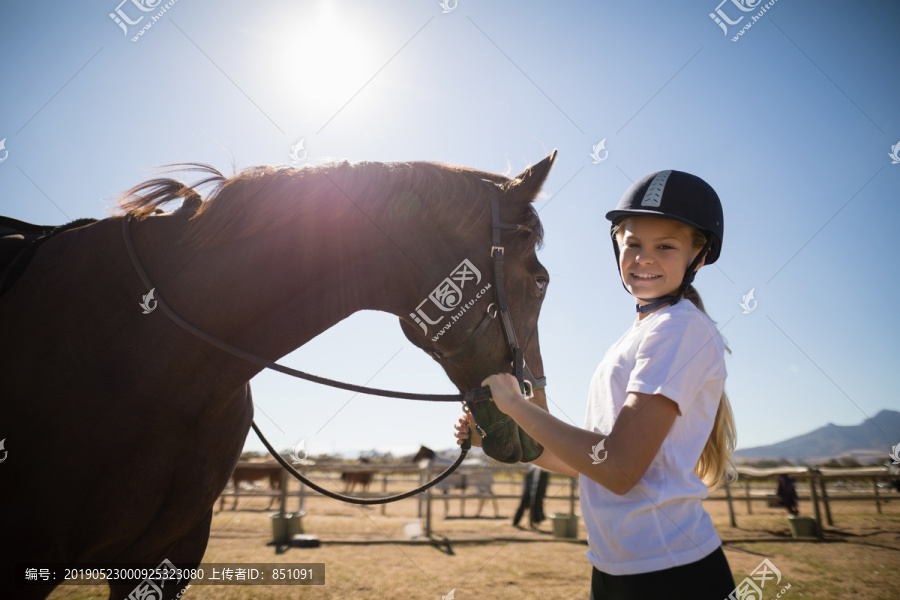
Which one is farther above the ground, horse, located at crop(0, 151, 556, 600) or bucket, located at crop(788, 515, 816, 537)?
horse, located at crop(0, 151, 556, 600)

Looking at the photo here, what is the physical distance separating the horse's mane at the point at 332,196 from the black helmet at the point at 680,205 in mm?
524

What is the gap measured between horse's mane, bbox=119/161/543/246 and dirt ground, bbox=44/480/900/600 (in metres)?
5.05

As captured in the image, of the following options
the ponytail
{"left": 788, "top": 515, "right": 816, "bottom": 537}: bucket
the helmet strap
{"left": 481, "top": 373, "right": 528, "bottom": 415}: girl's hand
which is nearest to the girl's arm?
{"left": 481, "top": 373, "right": 528, "bottom": 415}: girl's hand

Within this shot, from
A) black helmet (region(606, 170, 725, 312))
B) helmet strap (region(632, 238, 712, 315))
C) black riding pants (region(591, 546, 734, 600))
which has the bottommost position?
black riding pants (region(591, 546, 734, 600))

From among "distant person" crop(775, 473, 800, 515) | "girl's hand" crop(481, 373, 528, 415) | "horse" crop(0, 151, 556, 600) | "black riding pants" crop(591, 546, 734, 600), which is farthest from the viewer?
"distant person" crop(775, 473, 800, 515)

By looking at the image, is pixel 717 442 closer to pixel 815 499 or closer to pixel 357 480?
pixel 815 499

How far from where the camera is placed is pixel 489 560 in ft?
26.0

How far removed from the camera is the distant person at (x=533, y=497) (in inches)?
497

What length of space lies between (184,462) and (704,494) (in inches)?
77.8

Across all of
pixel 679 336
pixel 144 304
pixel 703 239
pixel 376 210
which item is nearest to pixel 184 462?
pixel 144 304

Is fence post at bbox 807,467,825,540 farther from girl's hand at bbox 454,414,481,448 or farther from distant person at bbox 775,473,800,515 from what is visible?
girl's hand at bbox 454,414,481,448

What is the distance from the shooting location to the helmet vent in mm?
1867

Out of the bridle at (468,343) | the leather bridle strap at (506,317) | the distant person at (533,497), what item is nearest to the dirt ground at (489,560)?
the distant person at (533,497)

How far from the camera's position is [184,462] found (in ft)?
6.47
